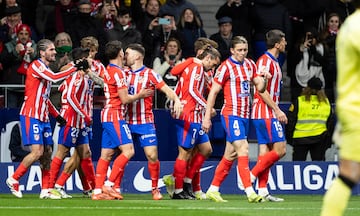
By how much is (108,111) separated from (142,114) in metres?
0.51

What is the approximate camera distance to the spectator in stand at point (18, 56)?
2041 cm

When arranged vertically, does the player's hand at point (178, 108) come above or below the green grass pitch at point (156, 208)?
above

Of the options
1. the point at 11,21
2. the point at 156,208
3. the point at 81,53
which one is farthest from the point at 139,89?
the point at 11,21

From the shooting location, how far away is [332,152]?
819 inches

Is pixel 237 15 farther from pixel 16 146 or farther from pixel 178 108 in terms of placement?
pixel 178 108

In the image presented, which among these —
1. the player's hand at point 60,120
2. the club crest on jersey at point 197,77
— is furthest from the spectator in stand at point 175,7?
the player's hand at point 60,120

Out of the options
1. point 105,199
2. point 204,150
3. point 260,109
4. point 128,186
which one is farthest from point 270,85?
point 128,186

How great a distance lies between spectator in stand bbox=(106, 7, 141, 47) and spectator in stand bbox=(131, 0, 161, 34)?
2.56ft

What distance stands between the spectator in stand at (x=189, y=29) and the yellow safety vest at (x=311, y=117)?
270cm

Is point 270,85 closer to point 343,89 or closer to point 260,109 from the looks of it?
point 260,109

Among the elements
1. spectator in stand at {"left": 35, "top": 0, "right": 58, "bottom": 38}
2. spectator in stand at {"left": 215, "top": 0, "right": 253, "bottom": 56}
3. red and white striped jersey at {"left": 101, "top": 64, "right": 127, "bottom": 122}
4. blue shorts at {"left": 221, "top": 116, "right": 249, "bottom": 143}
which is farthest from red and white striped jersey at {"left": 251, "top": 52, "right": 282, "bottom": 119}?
spectator in stand at {"left": 35, "top": 0, "right": 58, "bottom": 38}

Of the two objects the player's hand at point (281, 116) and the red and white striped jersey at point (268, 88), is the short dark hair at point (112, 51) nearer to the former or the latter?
the red and white striped jersey at point (268, 88)

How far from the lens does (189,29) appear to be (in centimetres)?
2169

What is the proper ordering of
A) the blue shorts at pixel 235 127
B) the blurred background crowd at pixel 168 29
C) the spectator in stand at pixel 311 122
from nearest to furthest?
the blue shorts at pixel 235 127, the spectator in stand at pixel 311 122, the blurred background crowd at pixel 168 29
